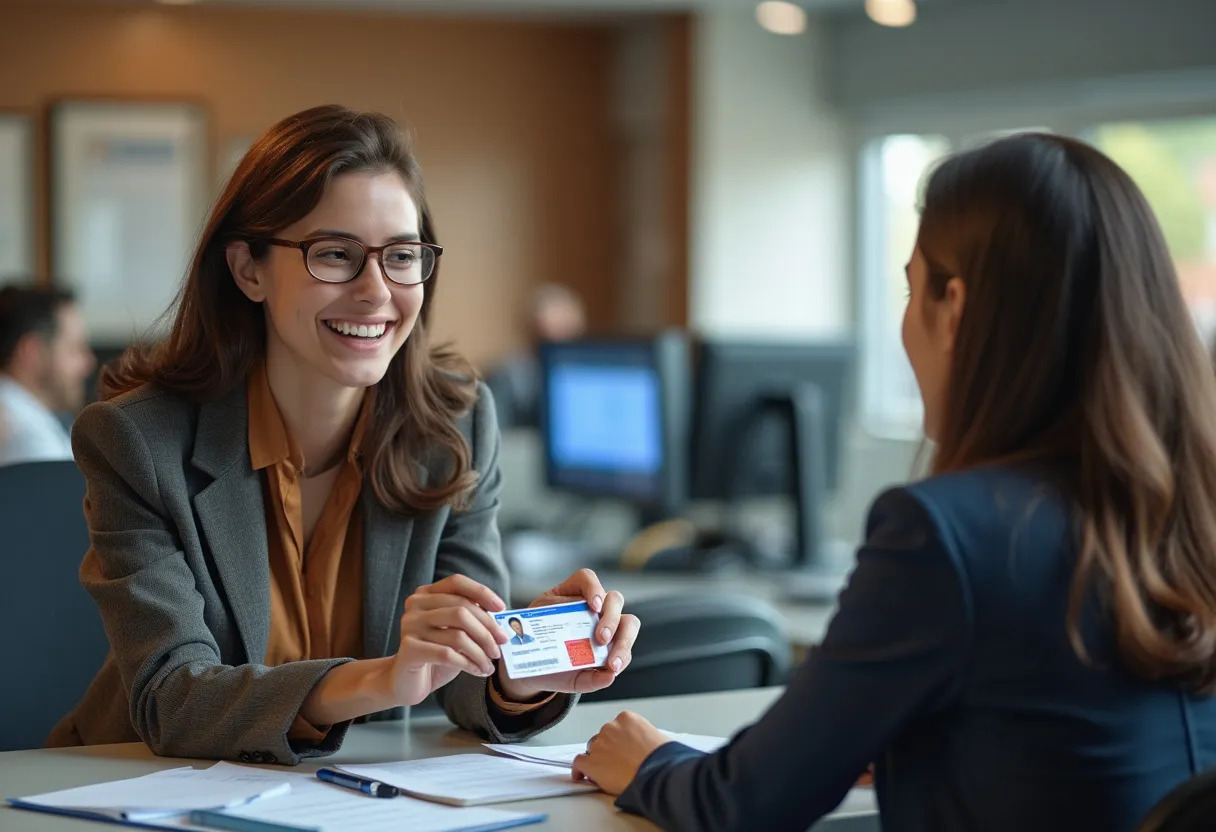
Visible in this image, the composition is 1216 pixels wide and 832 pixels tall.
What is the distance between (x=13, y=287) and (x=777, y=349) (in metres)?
2.29

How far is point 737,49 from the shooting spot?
23.4 ft

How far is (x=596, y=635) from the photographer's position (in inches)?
61.3

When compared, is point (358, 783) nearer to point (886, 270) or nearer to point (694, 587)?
point (694, 587)

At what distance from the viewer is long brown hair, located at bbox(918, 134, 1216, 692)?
3.89 ft

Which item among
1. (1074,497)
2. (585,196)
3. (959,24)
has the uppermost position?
(959,24)

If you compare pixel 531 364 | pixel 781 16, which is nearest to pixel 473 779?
pixel 781 16

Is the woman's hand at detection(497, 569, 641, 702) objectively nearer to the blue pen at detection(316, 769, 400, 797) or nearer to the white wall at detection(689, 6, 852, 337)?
the blue pen at detection(316, 769, 400, 797)

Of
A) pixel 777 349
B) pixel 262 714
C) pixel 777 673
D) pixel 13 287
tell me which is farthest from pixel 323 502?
pixel 13 287

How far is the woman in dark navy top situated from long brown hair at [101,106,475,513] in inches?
28.2

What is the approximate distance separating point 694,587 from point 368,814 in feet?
8.05

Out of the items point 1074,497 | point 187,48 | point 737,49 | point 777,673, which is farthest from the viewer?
point 187,48

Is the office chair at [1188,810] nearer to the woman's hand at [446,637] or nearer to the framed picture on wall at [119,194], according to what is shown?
the woman's hand at [446,637]

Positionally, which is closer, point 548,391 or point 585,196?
point 548,391

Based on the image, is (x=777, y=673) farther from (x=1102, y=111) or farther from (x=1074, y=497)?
(x=1102, y=111)
